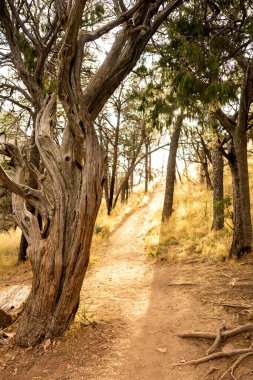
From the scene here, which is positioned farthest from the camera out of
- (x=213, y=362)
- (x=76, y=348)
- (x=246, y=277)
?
(x=246, y=277)

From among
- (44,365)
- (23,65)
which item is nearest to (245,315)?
(44,365)

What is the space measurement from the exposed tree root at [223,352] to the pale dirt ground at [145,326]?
6 centimetres

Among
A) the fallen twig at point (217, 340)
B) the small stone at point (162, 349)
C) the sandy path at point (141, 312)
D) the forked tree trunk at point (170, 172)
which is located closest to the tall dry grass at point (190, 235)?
the forked tree trunk at point (170, 172)

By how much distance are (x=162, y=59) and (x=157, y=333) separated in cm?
443

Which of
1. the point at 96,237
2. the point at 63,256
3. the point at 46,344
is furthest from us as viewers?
the point at 96,237

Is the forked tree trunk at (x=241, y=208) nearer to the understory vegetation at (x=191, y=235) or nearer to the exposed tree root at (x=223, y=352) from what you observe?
the understory vegetation at (x=191, y=235)

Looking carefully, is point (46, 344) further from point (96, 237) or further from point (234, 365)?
point (96, 237)

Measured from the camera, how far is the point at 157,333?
15.2 feet

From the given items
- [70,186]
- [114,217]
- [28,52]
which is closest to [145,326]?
[70,186]

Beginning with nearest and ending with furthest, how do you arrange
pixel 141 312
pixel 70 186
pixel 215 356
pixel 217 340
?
pixel 215 356 < pixel 217 340 < pixel 70 186 < pixel 141 312

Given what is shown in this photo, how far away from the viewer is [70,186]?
4.84 m

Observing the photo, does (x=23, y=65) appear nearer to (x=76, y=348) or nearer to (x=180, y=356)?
(x=76, y=348)

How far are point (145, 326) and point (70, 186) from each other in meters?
2.26

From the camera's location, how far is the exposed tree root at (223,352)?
137 inches
